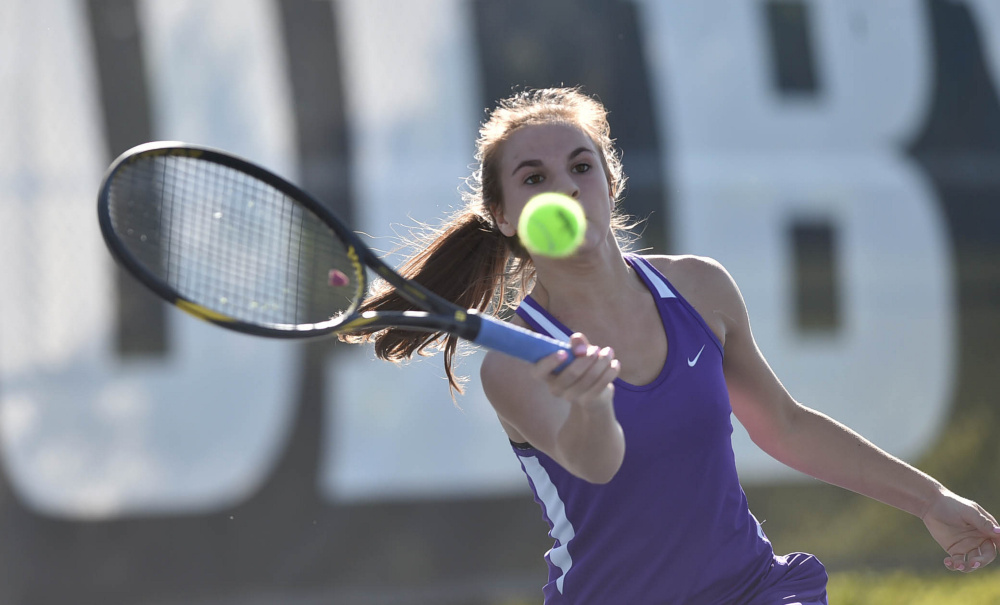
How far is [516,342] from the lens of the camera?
1.97 meters

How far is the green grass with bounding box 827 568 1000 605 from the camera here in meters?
5.06

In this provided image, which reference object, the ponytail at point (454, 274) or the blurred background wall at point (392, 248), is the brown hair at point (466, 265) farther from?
the blurred background wall at point (392, 248)

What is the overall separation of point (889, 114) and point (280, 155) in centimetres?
318

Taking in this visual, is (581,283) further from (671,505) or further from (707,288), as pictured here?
(671,505)

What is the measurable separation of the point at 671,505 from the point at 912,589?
11.4 ft

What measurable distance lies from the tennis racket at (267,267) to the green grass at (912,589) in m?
3.32

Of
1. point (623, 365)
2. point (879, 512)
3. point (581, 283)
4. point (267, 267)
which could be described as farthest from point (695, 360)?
point (879, 512)

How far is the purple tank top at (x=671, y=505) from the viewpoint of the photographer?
2279 mm

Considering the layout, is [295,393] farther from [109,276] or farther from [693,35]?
[693,35]

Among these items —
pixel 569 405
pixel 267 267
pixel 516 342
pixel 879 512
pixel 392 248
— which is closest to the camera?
pixel 516 342

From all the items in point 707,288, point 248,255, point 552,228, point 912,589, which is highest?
point 552,228

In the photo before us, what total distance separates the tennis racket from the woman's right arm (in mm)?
64

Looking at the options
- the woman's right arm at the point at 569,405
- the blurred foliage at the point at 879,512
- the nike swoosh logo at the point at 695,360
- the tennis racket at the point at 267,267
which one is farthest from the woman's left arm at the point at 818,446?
the blurred foliage at the point at 879,512

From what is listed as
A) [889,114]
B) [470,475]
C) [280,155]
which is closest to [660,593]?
[470,475]
